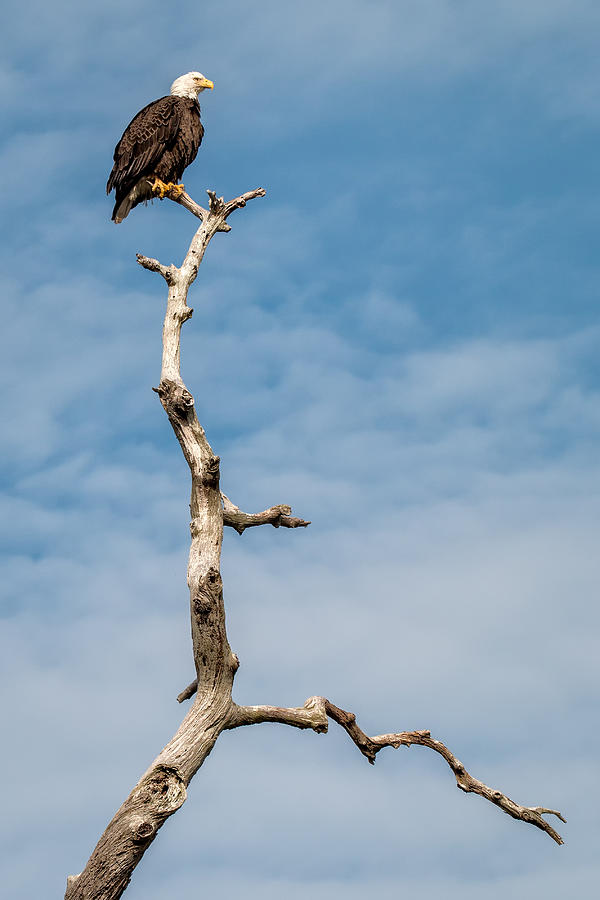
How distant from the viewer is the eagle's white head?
1234cm

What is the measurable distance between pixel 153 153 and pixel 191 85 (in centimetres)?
190

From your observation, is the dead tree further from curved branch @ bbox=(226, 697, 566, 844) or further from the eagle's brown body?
the eagle's brown body

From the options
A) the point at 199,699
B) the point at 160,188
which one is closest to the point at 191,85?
the point at 160,188

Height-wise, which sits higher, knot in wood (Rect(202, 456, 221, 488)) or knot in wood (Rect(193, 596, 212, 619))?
knot in wood (Rect(202, 456, 221, 488))

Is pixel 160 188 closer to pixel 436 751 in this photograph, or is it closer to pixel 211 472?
pixel 211 472

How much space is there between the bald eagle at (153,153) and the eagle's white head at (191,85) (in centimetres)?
70

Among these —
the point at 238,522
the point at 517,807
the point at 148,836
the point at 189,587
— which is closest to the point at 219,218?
the point at 238,522

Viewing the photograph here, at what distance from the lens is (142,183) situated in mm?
11219

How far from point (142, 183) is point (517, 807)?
8.10 meters

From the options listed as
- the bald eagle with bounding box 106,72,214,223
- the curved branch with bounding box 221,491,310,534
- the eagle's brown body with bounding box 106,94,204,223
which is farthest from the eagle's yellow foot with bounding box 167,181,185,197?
the curved branch with bounding box 221,491,310,534

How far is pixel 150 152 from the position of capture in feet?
36.4

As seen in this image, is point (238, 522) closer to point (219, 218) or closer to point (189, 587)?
point (189, 587)

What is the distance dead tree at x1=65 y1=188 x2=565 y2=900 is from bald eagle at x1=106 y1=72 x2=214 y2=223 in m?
2.25

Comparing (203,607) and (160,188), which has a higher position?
(160,188)
